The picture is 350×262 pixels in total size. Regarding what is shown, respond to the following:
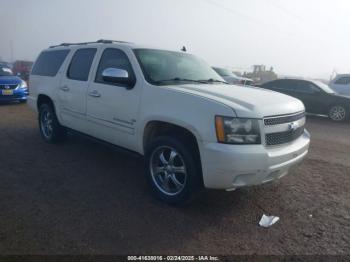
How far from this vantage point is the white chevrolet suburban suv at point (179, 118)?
303 centimetres

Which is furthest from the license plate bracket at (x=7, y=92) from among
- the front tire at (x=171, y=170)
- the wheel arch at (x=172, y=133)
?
the front tire at (x=171, y=170)

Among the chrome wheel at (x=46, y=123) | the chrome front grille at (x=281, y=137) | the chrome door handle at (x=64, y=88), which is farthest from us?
the chrome wheel at (x=46, y=123)

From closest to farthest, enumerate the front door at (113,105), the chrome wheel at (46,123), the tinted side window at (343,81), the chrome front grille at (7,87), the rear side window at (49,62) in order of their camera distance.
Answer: the front door at (113,105), the rear side window at (49,62), the chrome wheel at (46,123), the chrome front grille at (7,87), the tinted side window at (343,81)

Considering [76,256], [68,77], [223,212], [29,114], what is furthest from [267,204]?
[29,114]

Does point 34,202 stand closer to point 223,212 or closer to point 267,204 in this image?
point 223,212

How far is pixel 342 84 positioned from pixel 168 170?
44.8 ft

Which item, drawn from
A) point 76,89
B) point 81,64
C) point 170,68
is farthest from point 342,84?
point 76,89

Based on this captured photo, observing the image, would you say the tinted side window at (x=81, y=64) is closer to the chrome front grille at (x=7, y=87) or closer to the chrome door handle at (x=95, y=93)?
the chrome door handle at (x=95, y=93)

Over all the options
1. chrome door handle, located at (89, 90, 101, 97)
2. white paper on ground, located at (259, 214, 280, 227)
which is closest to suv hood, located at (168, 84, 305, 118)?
white paper on ground, located at (259, 214, 280, 227)

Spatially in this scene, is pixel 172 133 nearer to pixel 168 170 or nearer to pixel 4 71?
pixel 168 170

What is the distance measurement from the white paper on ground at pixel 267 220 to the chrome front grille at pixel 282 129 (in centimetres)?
88

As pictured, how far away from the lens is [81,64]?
196 inches

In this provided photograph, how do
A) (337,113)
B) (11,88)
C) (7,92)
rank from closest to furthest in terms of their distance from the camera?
(7,92) < (11,88) < (337,113)

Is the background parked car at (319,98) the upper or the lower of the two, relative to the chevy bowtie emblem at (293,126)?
lower
